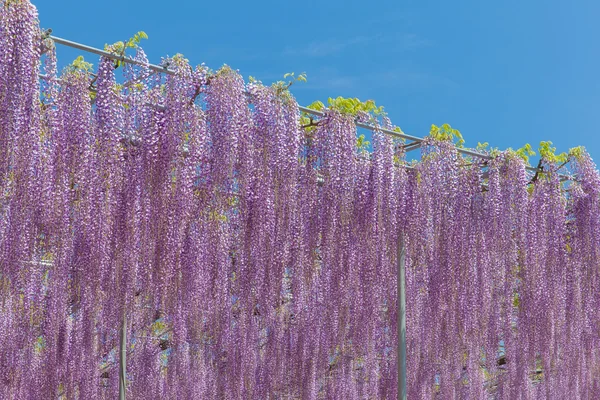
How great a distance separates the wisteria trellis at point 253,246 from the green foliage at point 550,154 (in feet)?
0.49

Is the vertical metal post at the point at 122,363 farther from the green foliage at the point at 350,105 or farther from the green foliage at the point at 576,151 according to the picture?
the green foliage at the point at 576,151

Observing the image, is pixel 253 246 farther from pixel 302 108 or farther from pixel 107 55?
pixel 107 55

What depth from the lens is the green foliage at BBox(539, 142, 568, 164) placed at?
31.6 ft

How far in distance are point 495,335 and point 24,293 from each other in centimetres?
622

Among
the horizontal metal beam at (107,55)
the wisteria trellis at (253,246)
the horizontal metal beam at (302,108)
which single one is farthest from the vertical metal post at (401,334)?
the horizontal metal beam at (107,55)

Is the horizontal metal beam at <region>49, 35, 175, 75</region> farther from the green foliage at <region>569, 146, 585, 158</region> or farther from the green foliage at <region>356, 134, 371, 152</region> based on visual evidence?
the green foliage at <region>569, 146, 585, 158</region>

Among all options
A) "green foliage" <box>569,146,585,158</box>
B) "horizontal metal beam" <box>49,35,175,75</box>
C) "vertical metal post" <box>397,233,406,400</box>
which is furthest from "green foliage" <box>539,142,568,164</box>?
"horizontal metal beam" <box>49,35,175,75</box>

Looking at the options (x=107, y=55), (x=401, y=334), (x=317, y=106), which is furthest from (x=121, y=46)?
(x=401, y=334)

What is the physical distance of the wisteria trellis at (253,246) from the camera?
6.26 m

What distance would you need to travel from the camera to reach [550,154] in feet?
31.8

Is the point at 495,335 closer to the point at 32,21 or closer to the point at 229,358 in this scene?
the point at 229,358

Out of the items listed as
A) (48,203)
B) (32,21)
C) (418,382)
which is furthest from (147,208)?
(418,382)

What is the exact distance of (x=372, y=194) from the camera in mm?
7871

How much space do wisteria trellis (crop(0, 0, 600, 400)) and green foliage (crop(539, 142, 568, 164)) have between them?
0.49 feet
